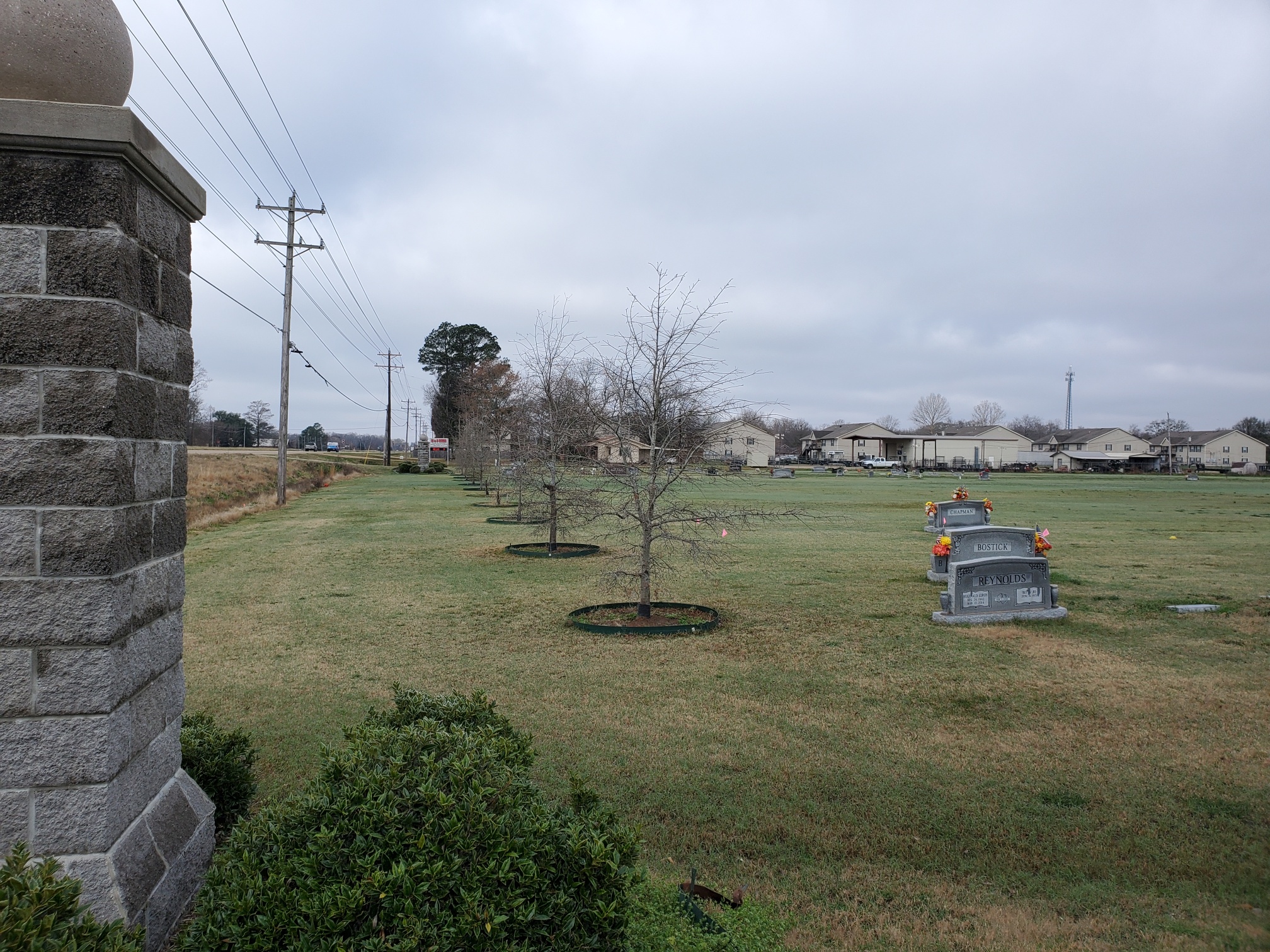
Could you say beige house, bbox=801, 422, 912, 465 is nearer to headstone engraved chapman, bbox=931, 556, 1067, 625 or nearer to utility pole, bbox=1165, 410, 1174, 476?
utility pole, bbox=1165, 410, 1174, 476

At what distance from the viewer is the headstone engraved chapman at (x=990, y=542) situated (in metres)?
11.1

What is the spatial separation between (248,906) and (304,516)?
24.6 meters

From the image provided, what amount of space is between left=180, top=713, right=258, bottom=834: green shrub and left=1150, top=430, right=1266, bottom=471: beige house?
93.4 metres

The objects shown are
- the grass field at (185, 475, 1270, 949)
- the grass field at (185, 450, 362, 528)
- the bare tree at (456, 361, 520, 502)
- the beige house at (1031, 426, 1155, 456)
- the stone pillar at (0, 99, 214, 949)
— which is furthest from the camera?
the beige house at (1031, 426, 1155, 456)

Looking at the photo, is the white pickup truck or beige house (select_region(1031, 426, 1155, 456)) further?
beige house (select_region(1031, 426, 1155, 456))

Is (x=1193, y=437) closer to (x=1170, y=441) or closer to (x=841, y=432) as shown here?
(x=1170, y=441)

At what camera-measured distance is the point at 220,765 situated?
4.04 m

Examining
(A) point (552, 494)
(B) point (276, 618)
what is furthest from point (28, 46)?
(A) point (552, 494)

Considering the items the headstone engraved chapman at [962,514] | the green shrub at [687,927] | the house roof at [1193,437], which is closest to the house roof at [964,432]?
the house roof at [1193,437]

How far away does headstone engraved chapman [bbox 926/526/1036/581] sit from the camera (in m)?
11.1

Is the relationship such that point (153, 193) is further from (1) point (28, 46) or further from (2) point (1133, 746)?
(2) point (1133, 746)

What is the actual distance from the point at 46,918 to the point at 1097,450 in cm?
12476

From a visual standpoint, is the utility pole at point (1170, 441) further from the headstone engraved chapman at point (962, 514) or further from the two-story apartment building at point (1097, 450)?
the headstone engraved chapman at point (962, 514)

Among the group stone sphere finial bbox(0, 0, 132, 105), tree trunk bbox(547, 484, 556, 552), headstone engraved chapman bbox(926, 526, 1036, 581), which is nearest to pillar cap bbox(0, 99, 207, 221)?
stone sphere finial bbox(0, 0, 132, 105)
